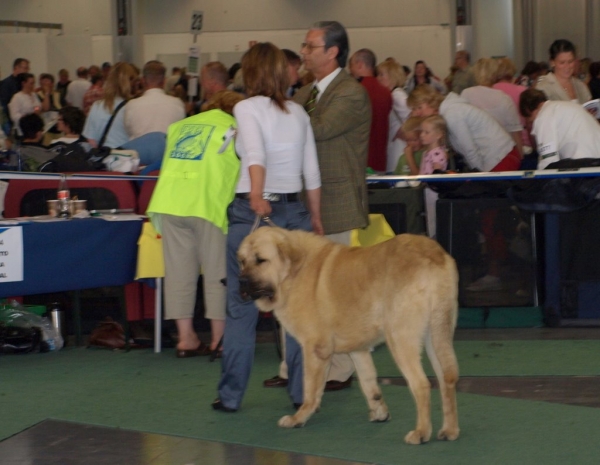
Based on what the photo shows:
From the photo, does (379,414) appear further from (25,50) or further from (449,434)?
(25,50)

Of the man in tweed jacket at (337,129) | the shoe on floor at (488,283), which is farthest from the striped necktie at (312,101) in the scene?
the shoe on floor at (488,283)

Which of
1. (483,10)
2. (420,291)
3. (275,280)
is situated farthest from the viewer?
(483,10)

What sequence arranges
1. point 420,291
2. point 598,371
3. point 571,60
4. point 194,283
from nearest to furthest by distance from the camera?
point 420,291 < point 598,371 < point 194,283 < point 571,60

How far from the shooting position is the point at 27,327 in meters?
7.09

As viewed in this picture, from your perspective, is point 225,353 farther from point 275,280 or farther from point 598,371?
point 598,371

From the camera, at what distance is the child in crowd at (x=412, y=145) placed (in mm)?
8625

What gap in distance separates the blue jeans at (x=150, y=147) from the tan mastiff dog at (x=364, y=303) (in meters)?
3.91

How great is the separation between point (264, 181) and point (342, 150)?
764 millimetres

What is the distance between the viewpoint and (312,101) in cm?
562

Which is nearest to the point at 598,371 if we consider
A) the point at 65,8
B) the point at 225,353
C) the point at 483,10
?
the point at 225,353

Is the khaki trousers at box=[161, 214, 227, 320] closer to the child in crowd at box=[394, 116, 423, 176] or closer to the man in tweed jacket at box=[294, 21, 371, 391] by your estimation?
the man in tweed jacket at box=[294, 21, 371, 391]

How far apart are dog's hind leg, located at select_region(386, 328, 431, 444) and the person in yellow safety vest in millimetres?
2163

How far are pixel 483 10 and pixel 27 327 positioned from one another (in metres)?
16.8

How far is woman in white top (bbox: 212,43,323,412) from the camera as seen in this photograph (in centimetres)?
494
